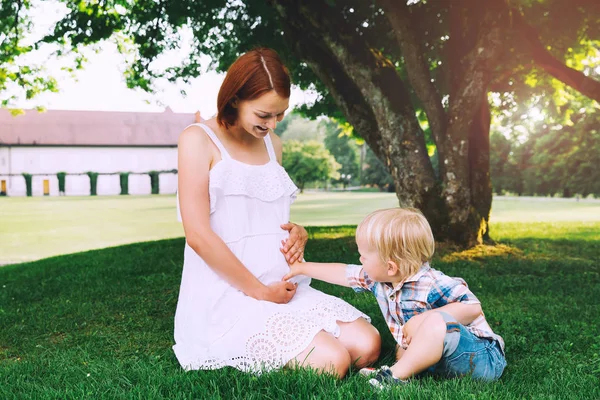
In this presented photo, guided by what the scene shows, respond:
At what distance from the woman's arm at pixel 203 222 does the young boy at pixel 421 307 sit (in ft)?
2.00

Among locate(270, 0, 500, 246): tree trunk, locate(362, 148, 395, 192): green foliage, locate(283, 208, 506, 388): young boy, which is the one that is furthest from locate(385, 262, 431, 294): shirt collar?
locate(362, 148, 395, 192): green foliage

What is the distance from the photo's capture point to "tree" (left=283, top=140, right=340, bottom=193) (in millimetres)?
60500

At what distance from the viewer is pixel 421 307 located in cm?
323

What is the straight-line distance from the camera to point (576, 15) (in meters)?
12.4

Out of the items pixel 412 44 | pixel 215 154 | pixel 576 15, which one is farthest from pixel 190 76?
pixel 215 154

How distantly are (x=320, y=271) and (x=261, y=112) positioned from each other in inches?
39.5

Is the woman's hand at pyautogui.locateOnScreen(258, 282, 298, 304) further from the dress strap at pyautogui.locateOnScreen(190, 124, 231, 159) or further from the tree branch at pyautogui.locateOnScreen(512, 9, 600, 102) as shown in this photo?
the tree branch at pyautogui.locateOnScreen(512, 9, 600, 102)

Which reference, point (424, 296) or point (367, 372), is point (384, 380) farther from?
point (424, 296)

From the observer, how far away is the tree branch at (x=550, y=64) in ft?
36.3

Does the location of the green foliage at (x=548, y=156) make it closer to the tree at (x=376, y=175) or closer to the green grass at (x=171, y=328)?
the tree at (x=376, y=175)

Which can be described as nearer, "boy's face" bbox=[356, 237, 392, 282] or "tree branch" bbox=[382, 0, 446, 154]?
"boy's face" bbox=[356, 237, 392, 282]

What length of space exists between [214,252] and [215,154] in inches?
22.6

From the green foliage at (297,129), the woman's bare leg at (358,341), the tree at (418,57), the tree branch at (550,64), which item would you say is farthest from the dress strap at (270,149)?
the green foliage at (297,129)

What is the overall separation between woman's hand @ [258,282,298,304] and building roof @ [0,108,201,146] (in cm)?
6435
